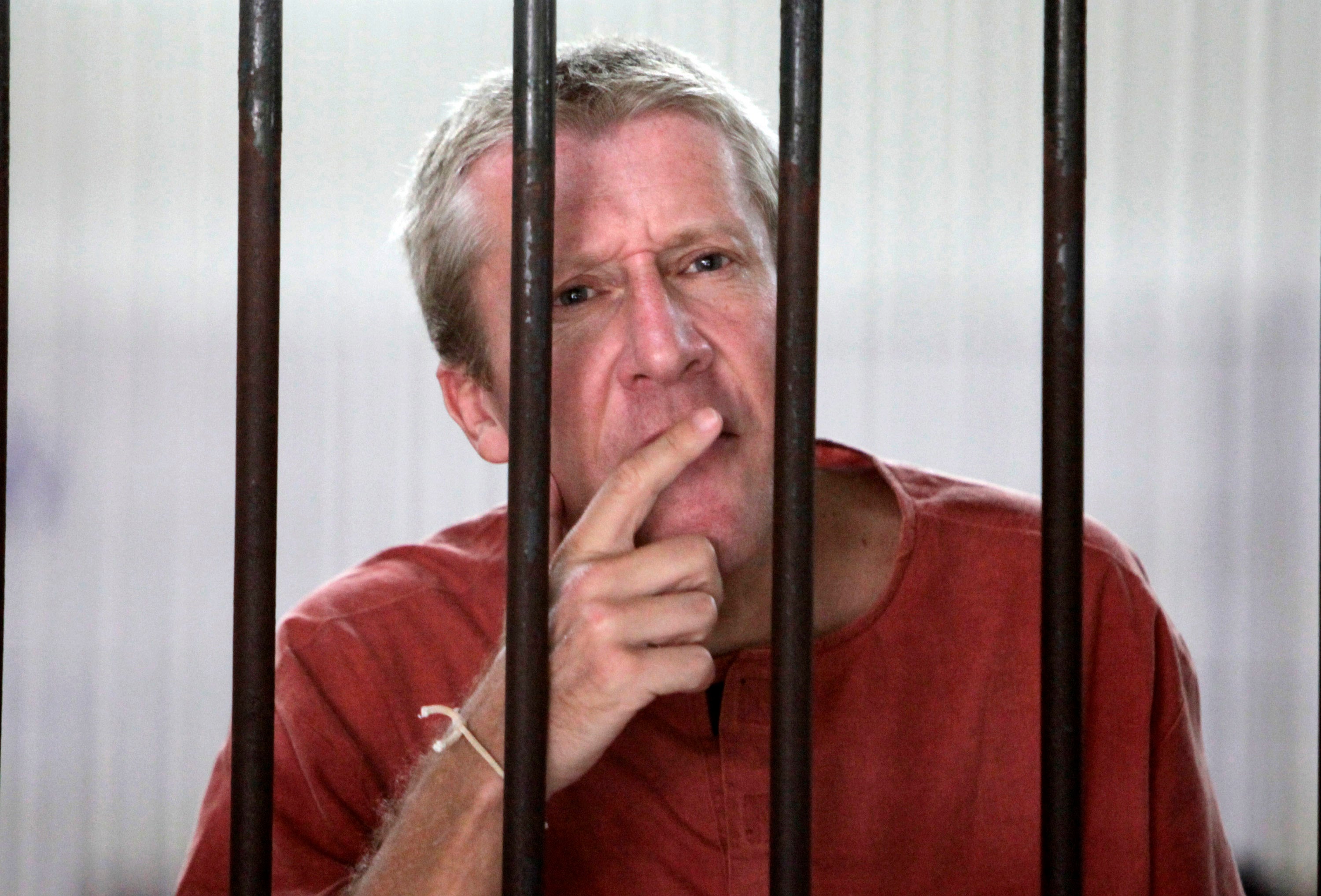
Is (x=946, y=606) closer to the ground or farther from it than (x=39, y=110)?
closer to the ground

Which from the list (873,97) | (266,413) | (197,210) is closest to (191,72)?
(197,210)

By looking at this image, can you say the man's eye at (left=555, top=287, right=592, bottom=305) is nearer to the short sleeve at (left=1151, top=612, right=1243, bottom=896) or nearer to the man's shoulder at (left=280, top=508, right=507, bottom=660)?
the man's shoulder at (left=280, top=508, right=507, bottom=660)

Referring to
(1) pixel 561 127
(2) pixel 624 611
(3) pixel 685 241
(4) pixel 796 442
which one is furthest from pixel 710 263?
(4) pixel 796 442

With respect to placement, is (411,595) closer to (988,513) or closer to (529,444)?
(988,513)

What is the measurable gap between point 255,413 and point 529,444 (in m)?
0.11

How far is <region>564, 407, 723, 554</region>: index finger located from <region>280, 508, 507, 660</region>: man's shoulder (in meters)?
0.49

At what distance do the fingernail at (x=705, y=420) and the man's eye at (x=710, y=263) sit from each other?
304mm

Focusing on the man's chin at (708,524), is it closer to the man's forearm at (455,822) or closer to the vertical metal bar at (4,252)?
the man's forearm at (455,822)

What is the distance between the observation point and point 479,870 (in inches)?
31.5

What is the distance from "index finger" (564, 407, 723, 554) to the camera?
2.47 feet

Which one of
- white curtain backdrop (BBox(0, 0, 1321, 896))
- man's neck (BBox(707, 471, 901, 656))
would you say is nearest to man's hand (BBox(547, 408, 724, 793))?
man's neck (BBox(707, 471, 901, 656))

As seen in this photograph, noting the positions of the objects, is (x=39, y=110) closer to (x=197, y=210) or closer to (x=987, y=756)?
(x=197, y=210)

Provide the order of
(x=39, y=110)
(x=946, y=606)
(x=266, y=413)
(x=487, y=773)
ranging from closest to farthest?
(x=266, y=413), (x=487, y=773), (x=946, y=606), (x=39, y=110)

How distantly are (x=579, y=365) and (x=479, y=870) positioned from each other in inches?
16.2
